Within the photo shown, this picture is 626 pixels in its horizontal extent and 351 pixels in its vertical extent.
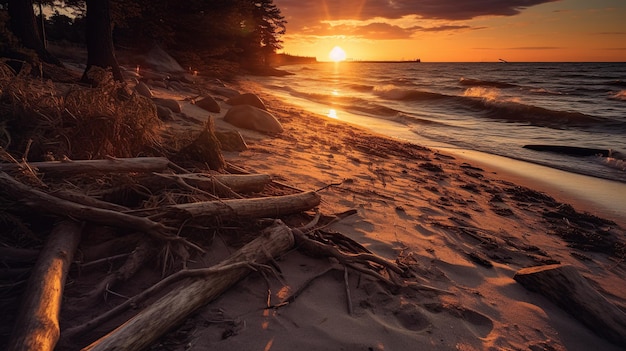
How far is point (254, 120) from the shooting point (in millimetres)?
8547

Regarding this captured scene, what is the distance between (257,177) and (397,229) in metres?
1.81

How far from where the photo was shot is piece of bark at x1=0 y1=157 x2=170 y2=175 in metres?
2.88

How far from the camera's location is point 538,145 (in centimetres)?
1046

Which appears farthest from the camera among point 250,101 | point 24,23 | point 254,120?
point 250,101

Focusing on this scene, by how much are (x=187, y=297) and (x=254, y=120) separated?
6.86 m

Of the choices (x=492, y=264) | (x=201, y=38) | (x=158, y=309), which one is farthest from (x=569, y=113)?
(x=201, y=38)

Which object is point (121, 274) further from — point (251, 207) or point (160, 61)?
point (160, 61)

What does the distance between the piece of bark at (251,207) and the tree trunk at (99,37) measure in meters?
8.57

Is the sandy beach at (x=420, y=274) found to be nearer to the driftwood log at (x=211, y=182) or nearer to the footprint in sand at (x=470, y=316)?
the footprint in sand at (x=470, y=316)

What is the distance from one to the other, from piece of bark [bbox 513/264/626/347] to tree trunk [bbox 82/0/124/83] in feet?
35.2

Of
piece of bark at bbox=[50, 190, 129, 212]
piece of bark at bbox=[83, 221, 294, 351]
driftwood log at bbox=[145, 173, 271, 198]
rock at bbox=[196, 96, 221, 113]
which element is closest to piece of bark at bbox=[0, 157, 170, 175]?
driftwood log at bbox=[145, 173, 271, 198]

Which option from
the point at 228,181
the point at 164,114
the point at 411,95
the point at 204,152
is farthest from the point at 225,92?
the point at 411,95

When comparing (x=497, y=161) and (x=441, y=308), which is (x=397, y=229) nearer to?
(x=441, y=308)

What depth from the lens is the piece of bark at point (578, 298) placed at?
99.3 inches
